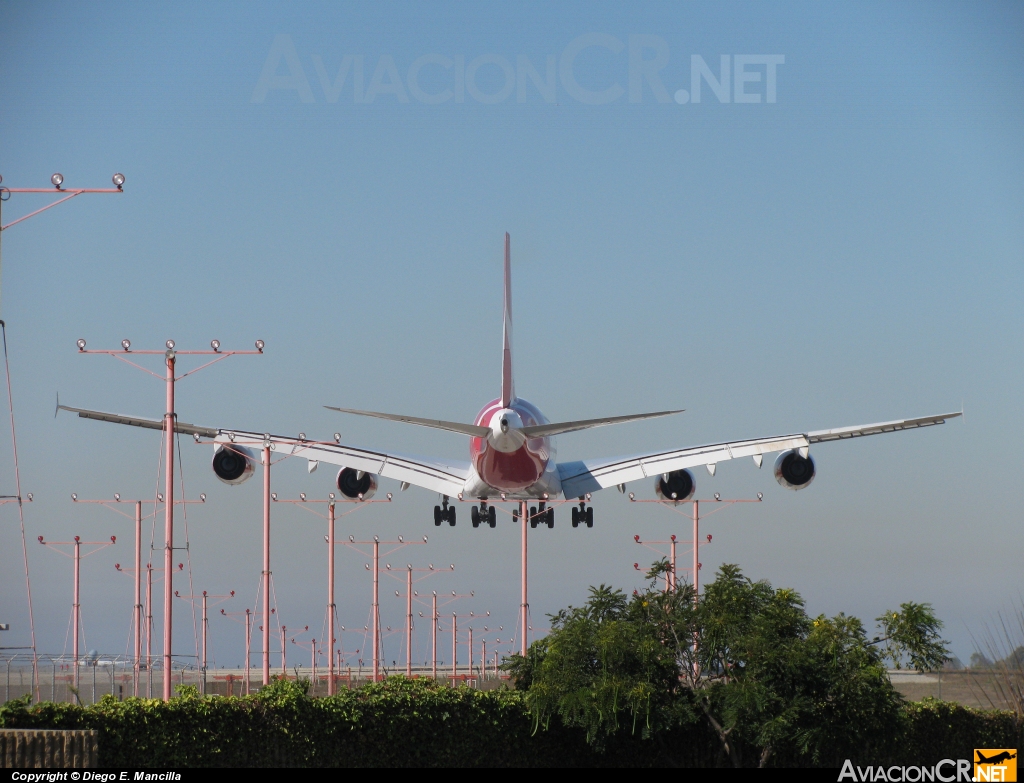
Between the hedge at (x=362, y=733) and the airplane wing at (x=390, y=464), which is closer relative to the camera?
the hedge at (x=362, y=733)

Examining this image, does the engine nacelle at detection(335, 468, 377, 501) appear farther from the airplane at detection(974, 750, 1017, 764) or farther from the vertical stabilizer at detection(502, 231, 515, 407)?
the airplane at detection(974, 750, 1017, 764)

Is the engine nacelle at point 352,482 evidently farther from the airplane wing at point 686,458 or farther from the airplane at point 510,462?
the airplane wing at point 686,458

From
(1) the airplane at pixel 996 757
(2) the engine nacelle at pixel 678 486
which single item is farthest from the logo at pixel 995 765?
(2) the engine nacelle at pixel 678 486

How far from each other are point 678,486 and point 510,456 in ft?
32.1

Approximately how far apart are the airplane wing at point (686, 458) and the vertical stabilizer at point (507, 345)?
18.6ft

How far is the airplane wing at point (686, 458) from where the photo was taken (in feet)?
181

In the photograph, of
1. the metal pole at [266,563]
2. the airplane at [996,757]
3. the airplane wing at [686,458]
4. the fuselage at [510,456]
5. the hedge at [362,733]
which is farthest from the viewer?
the airplane wing at [686,458]

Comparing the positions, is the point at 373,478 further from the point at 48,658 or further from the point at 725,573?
the point at 725,573

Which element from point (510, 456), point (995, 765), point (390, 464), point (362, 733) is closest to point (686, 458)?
point (510, 456)

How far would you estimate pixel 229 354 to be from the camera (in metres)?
41.6

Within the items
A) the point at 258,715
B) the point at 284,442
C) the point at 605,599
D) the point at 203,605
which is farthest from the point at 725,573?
the point at 203,605

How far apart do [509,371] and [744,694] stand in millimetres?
20389

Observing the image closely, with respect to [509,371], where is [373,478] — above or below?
below

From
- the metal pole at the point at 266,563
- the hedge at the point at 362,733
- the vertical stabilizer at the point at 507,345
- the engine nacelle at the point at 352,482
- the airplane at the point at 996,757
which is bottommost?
the airplane at the point at 996,757
